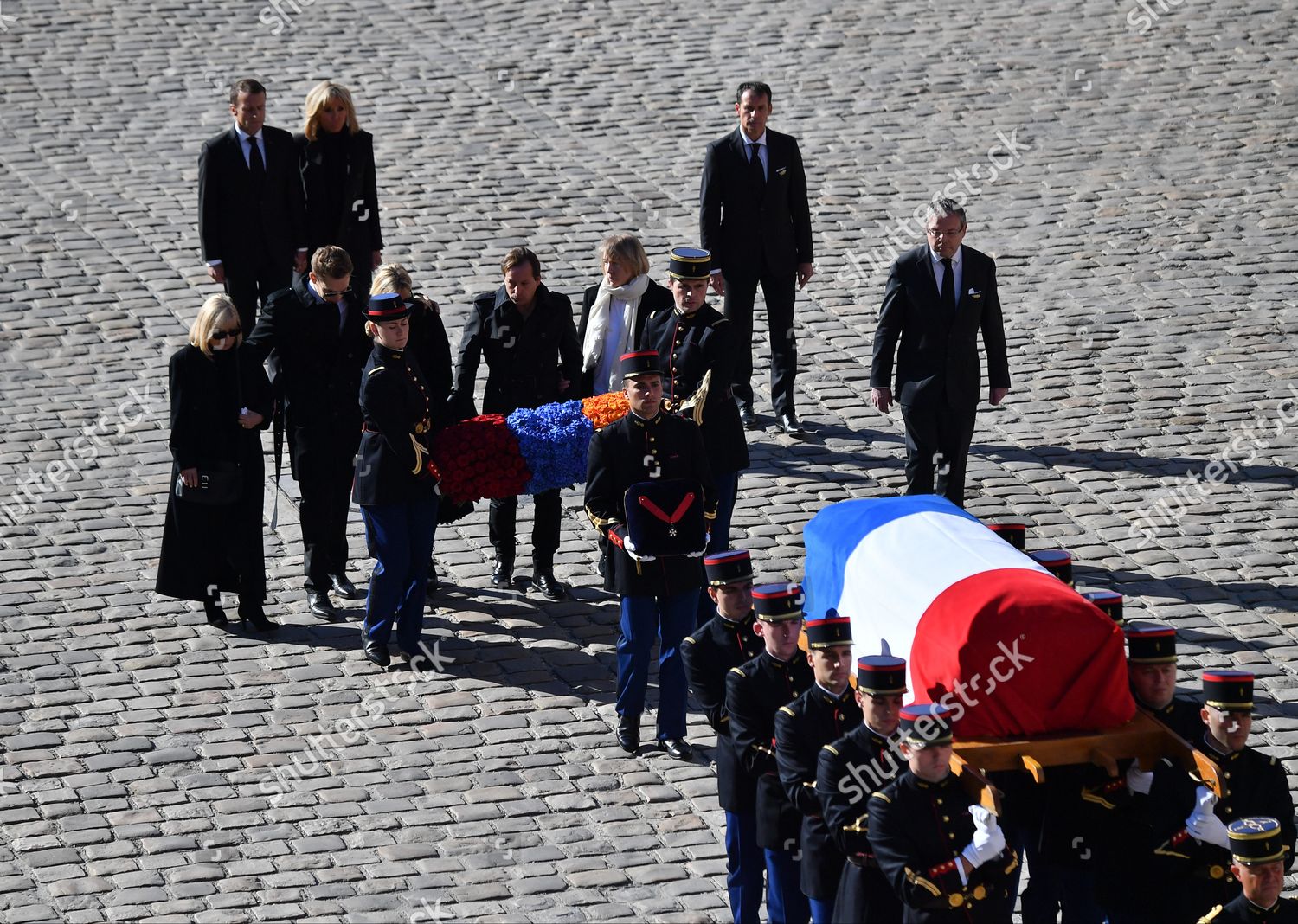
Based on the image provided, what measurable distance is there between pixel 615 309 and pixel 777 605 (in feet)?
11.5

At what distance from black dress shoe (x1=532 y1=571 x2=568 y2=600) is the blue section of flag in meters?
2.22

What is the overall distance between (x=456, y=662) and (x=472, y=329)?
1.89 m

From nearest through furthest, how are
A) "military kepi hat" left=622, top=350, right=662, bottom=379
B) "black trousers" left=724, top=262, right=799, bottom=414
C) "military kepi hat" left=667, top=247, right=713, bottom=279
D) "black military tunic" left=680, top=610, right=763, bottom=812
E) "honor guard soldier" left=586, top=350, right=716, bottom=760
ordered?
1. "black military tunic" left=680, top=610, right=763, bottom=812
2. "honor guard soldier" left=586, top=350, right=716, bottom=760
3. "military kepi hat" left=622, top=350, right=662, bottom=379
4. "military kepi hat" left=667, top=247, right=713, bottom=279
5. "black trousers" left=724, top=262, right=799, bottom=414

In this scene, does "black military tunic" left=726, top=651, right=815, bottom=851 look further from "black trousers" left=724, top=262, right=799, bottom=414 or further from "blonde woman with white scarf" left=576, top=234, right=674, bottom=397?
"black trousers" left=724, top=262, right=799, bottom=414

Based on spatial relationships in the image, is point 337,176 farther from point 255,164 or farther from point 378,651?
point 378,651

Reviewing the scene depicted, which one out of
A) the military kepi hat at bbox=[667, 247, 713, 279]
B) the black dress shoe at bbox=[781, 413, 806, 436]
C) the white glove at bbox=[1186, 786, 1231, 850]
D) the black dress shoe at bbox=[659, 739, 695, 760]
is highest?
the military kepi hat at bbox=[667, 247, 713, 279]

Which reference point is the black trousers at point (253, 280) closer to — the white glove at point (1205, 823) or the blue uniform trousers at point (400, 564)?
the blue uniform trousers at point (400, 564)

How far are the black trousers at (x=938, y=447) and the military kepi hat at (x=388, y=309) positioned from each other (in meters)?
3.05

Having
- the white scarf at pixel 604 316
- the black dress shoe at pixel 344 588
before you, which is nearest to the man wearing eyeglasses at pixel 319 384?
the black dress shoe at pixel 344 588

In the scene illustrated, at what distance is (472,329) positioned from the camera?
11039 mm

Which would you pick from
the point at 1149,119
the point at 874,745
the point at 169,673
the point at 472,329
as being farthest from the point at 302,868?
the point at 1149,119

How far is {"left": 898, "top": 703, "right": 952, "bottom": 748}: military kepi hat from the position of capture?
22.8ft

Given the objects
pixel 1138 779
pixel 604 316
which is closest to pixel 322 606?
pixel 604 316

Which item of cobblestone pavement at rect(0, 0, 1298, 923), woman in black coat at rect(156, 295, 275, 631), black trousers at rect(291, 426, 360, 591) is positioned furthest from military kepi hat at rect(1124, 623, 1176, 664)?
woman in black coat at rect(156, 295, 275, 631)
